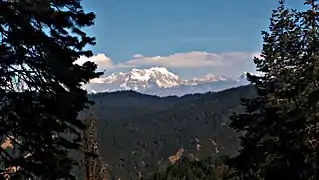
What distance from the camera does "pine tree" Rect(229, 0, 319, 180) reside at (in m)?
21.8

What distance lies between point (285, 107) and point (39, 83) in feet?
51.0

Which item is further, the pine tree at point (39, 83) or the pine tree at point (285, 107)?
the pine tree at point (285, 107)

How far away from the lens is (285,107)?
23.1 meters

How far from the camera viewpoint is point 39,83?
9758 millimetres

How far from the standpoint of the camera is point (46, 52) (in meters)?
9.67

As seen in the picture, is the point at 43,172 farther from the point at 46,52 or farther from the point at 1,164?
the point at 46,52

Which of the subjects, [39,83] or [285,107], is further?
[285,107]

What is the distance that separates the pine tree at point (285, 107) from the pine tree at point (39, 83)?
12.7 metres

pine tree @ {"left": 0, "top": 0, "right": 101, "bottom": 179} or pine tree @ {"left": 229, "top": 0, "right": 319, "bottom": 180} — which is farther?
pine tree @ {"left": 229, "top": 0, "right": 319, "bottom": 180}

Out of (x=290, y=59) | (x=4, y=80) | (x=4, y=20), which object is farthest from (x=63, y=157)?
(x=290, y=59)

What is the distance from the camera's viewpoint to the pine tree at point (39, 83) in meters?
9.30

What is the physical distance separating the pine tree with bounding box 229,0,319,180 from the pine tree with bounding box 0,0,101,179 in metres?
12.7

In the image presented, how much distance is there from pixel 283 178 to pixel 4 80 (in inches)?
633

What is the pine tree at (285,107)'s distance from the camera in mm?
21828
